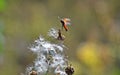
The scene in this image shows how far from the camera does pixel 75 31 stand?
8500mm

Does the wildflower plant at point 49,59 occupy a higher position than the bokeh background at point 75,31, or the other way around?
the bokeh background at point 75,31

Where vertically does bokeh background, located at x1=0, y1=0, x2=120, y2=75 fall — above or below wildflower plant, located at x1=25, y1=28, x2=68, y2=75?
above

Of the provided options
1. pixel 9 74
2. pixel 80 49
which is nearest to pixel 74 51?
pixel 80 49

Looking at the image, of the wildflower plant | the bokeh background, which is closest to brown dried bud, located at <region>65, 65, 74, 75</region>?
the wildflower plant

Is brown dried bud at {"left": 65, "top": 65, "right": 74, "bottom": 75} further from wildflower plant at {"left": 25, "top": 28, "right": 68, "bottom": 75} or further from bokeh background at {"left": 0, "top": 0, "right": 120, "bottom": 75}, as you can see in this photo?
bokeh background at {"left": 0, "top": 0, "right": 120, "bottom": 75}

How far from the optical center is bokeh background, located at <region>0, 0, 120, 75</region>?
251 inches

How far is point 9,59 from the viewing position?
691 centimetres

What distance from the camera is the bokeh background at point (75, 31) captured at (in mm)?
6375

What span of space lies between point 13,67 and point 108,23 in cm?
157

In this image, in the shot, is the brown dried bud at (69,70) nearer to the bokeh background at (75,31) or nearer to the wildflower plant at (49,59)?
the wildflower plant at (49,59)

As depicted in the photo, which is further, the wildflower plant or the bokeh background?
the bokeh background

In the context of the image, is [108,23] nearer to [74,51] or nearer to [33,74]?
[74,51]

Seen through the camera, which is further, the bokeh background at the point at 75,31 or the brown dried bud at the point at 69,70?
the bokeh background at the point at 75,31

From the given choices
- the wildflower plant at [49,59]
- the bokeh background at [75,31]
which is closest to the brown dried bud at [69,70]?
the wildflower plant at [49,59]
